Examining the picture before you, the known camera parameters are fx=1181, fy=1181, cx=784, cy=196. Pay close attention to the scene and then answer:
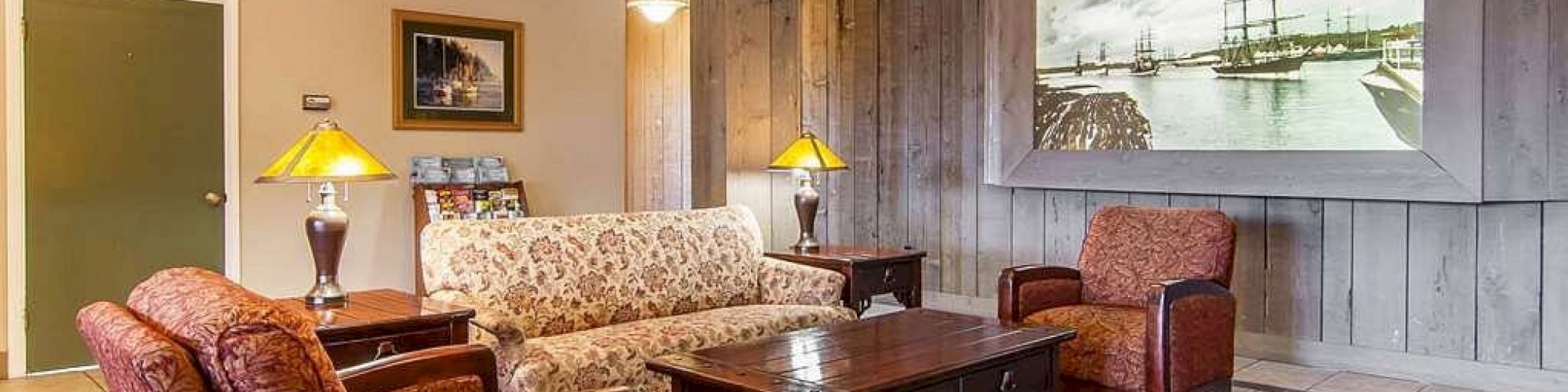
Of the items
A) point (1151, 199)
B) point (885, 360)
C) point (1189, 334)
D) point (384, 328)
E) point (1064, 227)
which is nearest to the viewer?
point (885, 360)

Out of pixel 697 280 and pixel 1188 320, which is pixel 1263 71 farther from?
pixel 697 280

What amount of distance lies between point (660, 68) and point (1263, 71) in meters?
4.26

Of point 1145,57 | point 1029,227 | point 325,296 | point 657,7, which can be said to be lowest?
point 325,296

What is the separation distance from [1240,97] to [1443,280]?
1003 mm

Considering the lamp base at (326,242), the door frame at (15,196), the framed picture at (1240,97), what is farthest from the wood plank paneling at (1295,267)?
the door frame at (15,196)

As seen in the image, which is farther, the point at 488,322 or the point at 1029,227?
the point at 1029,227

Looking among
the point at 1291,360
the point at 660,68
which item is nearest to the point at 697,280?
the point at 1291,360

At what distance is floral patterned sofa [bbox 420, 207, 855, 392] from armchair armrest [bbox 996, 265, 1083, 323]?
0.57 metres

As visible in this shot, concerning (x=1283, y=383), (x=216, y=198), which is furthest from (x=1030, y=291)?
(x=216, y=198)

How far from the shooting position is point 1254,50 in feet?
15.2

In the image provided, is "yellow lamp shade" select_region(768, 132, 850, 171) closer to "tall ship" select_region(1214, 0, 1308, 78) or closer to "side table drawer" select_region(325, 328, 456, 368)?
"tall ship" select_region(1214, 0, 1308, 78)

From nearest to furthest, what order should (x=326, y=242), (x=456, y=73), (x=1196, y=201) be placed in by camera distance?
(x=326, y=242) < (x=1196, y=201) < (x=456, y=73)

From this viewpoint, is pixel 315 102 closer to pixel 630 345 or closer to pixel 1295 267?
pixel 630 345

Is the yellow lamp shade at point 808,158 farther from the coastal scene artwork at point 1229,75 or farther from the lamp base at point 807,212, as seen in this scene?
the coastal scene artwork at point 1229,75
